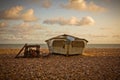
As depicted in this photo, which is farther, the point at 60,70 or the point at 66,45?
the point at 66,45

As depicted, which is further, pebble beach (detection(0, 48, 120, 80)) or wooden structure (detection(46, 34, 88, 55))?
wooden structure (detection(46, 34, 88, 55))

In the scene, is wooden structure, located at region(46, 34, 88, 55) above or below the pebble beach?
above

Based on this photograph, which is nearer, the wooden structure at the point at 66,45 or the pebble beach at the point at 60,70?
the pebble beach at the point at 60,70

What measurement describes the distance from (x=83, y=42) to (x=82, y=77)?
18489mm

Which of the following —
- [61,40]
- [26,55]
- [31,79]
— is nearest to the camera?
[31,79]

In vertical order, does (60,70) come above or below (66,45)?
below

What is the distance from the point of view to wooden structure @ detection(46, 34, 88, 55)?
29.0 meters

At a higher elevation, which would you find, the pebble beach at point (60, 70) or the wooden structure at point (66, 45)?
the wooden structure at point (66, 45)

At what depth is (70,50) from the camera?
95.7ft

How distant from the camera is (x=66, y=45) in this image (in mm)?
29031

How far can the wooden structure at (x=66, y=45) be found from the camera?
29.0 m

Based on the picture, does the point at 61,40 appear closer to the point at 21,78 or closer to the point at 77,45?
the point at 77,45

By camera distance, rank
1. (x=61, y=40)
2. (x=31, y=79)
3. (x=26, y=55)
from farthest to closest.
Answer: (x=61, y=40) < (x=26, y=55) < (x=31, y=79)

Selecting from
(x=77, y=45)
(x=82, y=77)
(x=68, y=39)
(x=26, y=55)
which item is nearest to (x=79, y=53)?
(x=77, y=45)
